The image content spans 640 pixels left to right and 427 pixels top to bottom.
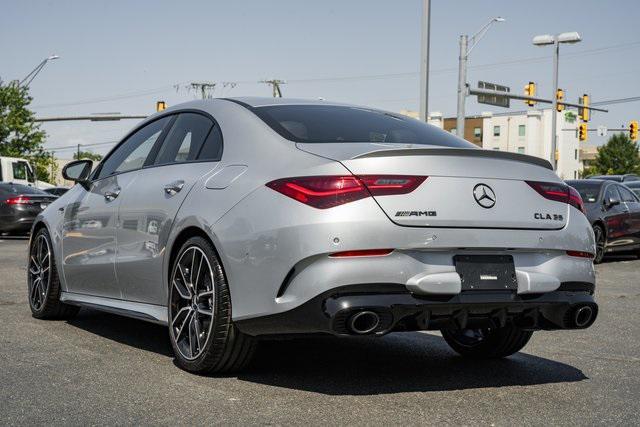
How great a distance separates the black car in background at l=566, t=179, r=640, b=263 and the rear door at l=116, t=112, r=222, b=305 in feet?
38.2

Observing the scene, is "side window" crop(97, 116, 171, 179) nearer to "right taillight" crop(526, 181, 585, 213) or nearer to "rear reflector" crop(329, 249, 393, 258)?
"rear reflector" crop(329, 249, 393, 258)

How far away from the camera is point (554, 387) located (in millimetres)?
5043

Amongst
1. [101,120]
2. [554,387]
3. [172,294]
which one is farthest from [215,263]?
[101,120]

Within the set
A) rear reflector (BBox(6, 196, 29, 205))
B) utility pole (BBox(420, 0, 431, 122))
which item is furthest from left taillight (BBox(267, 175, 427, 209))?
rear reflector (BBox(6, 196, 29, 205))

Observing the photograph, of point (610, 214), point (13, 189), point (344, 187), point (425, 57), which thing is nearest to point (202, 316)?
point (344, 187)

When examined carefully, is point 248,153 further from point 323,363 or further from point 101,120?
point 101,120

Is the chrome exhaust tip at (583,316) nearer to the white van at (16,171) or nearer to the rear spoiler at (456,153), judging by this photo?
the rear spoiler at (456,153)

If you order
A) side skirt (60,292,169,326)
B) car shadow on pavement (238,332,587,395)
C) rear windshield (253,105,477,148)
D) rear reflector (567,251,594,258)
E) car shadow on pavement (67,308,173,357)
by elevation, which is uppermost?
rear windshield (253,105,477,148)

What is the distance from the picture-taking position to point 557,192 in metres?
5.03

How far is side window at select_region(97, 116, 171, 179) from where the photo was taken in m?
6.33

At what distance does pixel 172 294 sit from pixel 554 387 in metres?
2.17

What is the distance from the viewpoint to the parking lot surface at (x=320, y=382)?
4297 millimetres

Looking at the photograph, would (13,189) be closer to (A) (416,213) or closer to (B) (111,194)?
(B) (111,194)

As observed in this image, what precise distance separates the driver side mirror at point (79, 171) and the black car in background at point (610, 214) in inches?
428
